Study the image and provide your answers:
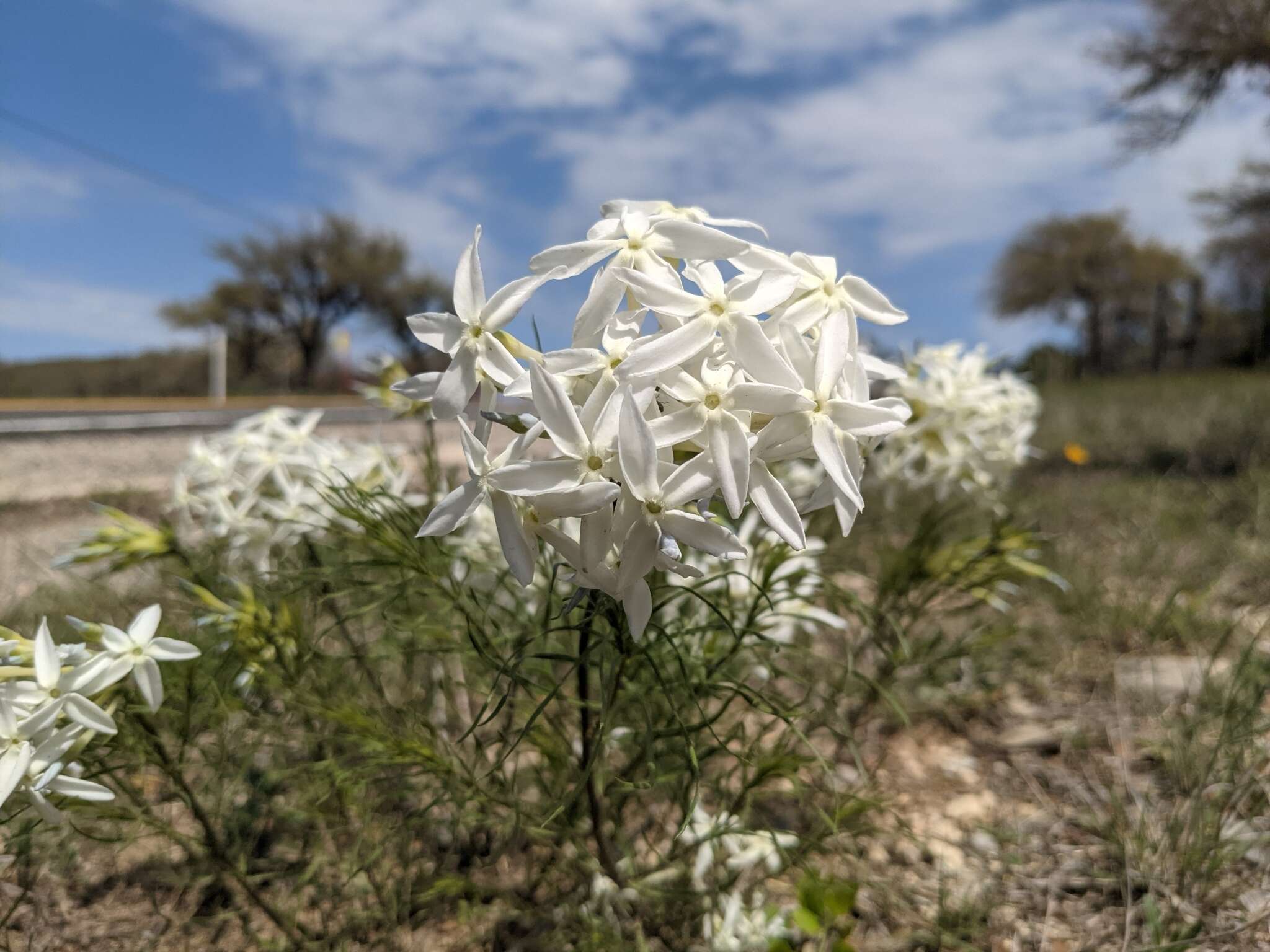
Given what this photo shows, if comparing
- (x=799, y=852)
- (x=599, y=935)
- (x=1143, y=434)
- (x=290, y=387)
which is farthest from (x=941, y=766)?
(x=290, y=387)

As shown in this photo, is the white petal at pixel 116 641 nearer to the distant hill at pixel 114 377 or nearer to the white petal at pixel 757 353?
the white petal at pixel 757 353

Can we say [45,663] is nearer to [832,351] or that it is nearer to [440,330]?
[440,330]

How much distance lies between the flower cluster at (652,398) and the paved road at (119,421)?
18.4ft

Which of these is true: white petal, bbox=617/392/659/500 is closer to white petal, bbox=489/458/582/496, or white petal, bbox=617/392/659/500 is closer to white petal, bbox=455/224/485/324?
white petal, bbox=489/458/582/496

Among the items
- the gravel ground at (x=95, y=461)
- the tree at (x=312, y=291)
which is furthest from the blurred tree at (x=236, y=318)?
the gravel ground at (x=95, y=461)

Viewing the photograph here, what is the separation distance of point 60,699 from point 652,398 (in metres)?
0.96

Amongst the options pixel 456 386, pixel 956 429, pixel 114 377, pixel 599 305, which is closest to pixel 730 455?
pixel 599 305

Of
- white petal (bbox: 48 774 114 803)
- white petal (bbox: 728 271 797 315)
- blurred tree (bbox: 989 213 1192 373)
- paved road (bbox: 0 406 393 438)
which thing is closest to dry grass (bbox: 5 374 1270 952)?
white petal (bbox: 48 774 114 803)

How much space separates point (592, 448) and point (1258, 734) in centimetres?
200

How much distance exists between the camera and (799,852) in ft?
5.52

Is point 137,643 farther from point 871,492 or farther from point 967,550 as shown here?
point 871,492

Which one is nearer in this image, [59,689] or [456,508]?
[456,508]

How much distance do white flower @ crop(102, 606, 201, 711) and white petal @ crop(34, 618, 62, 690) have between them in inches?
3.0

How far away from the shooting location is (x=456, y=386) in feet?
3.57
